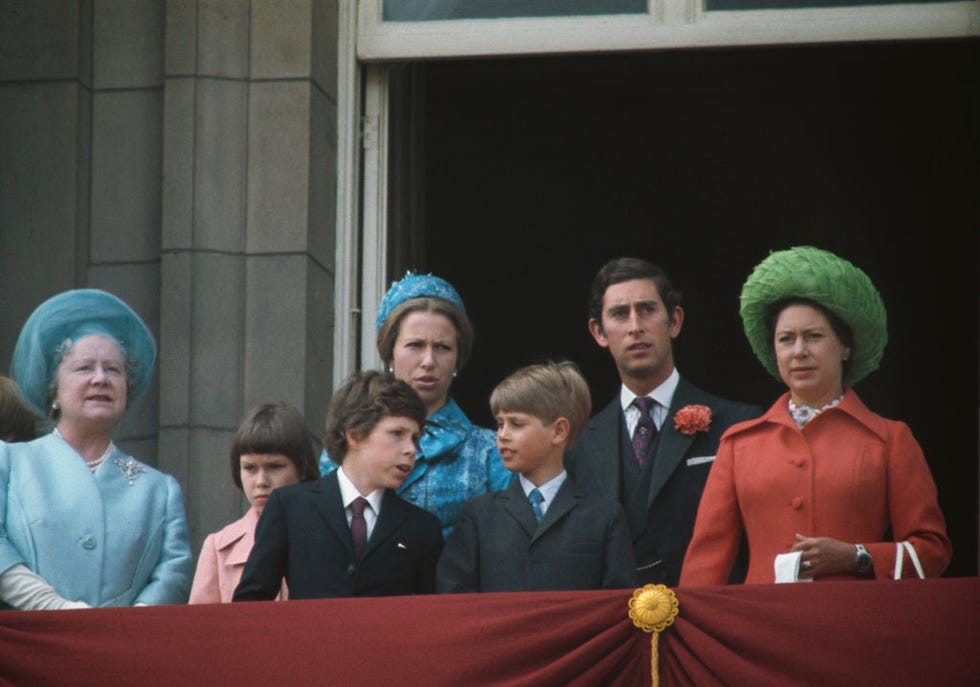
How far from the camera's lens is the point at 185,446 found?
846 centimetres

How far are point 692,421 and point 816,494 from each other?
61 cm

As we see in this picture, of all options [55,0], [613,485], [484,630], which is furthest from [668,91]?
[484,630]

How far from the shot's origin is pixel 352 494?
265 inches

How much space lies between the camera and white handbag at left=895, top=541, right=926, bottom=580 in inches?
253

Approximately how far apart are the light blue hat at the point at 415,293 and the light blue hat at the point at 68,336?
82 cm

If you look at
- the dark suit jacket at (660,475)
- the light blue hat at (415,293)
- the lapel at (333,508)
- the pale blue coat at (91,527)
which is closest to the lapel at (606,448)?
the dark suit jacket at (660,475)

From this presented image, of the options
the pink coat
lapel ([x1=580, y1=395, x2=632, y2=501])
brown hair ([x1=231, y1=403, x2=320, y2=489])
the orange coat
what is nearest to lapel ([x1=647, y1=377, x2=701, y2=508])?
lapel ([x1=580, y1=395, x2=632, y2=501])

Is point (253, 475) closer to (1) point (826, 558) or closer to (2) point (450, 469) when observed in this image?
(2) point (450, 469)

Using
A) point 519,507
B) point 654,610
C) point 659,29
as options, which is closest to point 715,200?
point 659,29

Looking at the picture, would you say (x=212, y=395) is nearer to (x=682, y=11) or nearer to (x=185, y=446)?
(x=185, y=446)

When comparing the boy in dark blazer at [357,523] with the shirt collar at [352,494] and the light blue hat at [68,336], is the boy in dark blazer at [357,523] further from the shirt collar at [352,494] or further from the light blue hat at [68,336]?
the light blue hat at [68,336]

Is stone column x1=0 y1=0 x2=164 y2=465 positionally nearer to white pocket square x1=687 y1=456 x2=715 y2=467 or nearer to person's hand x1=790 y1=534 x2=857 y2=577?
white pocket square x1=687 y1=456 x2=715 y2=467

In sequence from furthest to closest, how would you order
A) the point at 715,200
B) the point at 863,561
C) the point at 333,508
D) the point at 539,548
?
the point at 715,200 → the point at 333,508 → the point at 539,548 → the point at 863,561

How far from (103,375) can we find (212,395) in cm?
136
